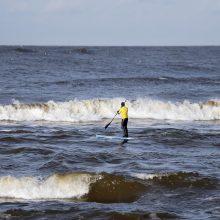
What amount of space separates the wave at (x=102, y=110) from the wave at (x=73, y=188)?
1419 cm

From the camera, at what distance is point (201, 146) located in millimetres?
22312

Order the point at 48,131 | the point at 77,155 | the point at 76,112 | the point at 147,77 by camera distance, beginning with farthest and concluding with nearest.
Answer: the point at 147,77, the point at 76,112, the point at 48,131, the point at 77,155

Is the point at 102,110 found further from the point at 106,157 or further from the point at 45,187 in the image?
the point at 45,187

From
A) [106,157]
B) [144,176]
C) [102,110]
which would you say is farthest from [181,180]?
[102,110]

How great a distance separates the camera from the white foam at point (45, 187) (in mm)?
15203

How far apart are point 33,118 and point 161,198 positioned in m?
17.1

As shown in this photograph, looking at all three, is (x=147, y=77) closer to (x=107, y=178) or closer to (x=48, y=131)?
(x=48, y=131)

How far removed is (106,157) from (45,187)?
456 cm

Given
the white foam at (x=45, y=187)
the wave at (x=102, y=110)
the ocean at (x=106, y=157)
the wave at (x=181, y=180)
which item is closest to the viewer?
the ocean at (x=106, y=157)

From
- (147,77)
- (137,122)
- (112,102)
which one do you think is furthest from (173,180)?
(147,77)

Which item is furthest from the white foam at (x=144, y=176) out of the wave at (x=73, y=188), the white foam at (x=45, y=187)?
the white foam at (x=45, y=187)

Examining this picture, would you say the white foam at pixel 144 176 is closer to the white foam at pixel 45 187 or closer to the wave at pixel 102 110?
the white foam at pixel 45 187

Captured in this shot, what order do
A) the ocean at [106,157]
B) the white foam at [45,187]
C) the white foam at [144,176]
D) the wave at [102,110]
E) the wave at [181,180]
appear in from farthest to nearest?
the wave at [102,110] → the white foam at [144,176] → the wave at [181,180] → the white foam at [45,187] → the ocean at [106,157]

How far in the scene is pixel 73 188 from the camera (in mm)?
15695
